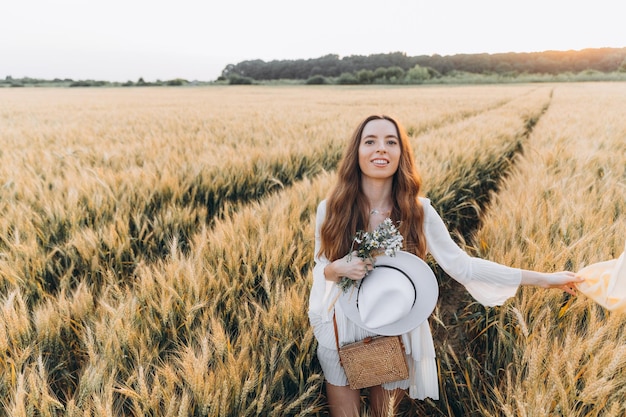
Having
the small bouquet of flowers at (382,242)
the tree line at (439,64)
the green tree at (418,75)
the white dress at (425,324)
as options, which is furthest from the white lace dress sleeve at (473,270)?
the tree line at (439,64)

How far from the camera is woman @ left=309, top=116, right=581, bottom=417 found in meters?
1.45

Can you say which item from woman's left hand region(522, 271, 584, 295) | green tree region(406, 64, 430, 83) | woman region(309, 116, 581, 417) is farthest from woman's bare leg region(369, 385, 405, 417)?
green tree region(406, 64, 430, 83)

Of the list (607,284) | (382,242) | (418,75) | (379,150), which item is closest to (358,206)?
(379,150)

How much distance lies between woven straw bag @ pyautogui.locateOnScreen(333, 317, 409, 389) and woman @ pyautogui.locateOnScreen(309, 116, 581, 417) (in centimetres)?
8

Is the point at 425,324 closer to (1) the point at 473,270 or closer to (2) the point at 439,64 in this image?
(1) the point at 473,270

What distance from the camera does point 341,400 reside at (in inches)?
57.4

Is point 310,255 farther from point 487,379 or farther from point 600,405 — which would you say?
point 600,405

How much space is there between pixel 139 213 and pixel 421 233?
1935mm

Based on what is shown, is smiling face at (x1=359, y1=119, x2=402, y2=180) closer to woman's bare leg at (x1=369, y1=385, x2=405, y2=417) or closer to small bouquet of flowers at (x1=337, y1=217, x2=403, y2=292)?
small bouquet of flowers at (x1=337, y1=217, x2=403, y2=292)

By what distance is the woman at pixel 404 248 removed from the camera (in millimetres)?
1452

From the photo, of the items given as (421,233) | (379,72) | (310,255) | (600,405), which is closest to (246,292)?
(310,255)

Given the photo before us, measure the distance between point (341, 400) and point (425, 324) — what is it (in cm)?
46

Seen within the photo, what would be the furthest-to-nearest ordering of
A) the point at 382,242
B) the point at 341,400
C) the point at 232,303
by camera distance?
the point at 232,303 → the point at 341,400 → the point at 382,242

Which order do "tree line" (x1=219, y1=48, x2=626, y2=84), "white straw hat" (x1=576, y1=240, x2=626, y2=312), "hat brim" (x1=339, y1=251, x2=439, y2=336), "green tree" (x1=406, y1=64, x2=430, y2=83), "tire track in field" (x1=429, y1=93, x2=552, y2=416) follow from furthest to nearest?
"tree line" (x1=219, y1=48, x2=626, y2=84) → "green tree" (x1=406, y1=64, x2=430, y2=83) → "tire track in field" (x1=429, y1=93, x2=552, y2=416) → "hat brim" (x1=339, y1=251, x2=439, y2=336) → "white straw hat" (x1=576, y1=240, x2=626, y2=312)
